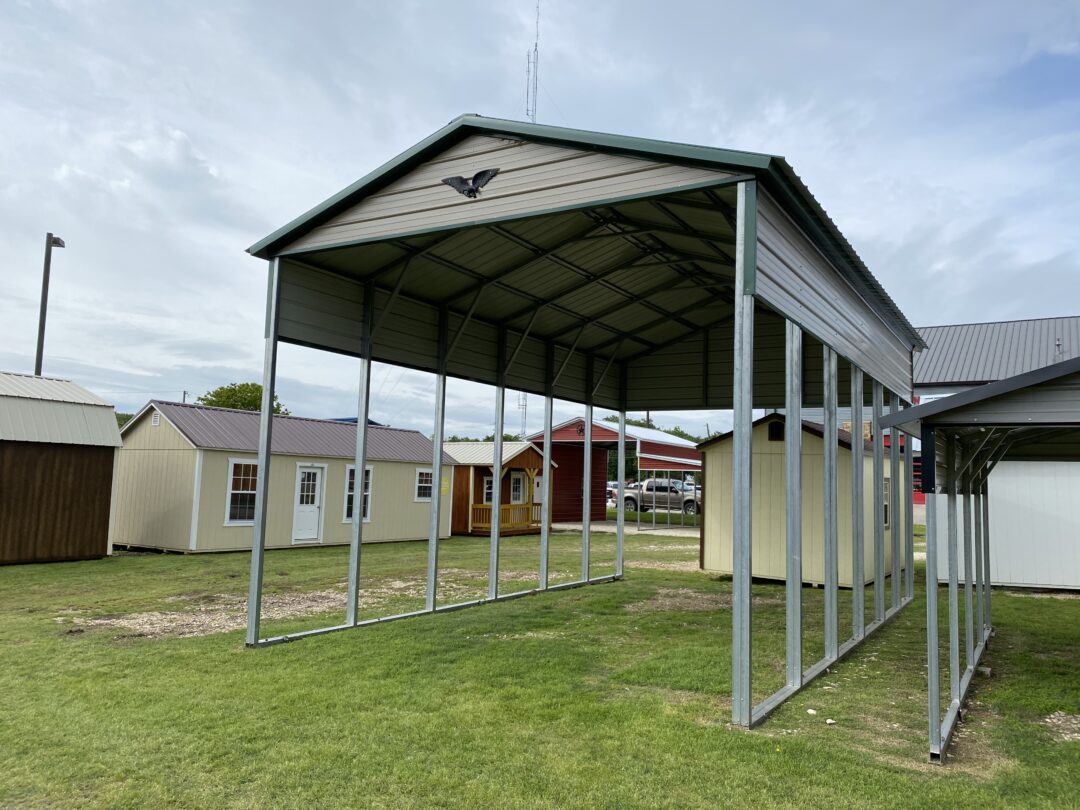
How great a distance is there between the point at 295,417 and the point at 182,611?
1052 centimetres

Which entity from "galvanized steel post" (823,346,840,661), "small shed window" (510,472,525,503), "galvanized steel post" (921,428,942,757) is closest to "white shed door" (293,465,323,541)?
"small shed window" (510,472,525,503)

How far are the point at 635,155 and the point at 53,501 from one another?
1283cm

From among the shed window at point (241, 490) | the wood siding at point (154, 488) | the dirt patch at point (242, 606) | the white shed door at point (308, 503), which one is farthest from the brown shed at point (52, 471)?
the dirt patch at point (242, 606)

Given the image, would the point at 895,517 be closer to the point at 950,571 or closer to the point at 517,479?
the point at 950,571

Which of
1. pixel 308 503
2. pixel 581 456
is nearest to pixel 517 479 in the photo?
pixel 581 456

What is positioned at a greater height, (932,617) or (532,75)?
(532,75)

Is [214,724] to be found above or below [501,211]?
below

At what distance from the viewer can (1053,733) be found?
492 cm

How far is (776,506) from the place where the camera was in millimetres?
12094

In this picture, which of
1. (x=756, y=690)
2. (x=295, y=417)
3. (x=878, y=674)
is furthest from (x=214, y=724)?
(x=295, y=417)

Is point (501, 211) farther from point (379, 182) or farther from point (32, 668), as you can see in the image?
point (32, 668)

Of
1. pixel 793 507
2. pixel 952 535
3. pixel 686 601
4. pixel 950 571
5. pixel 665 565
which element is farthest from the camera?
pixel 665 565

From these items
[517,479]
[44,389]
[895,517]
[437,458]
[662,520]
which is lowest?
[662,520]

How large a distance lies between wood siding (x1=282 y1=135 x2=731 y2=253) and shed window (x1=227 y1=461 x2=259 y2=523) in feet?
33.6
